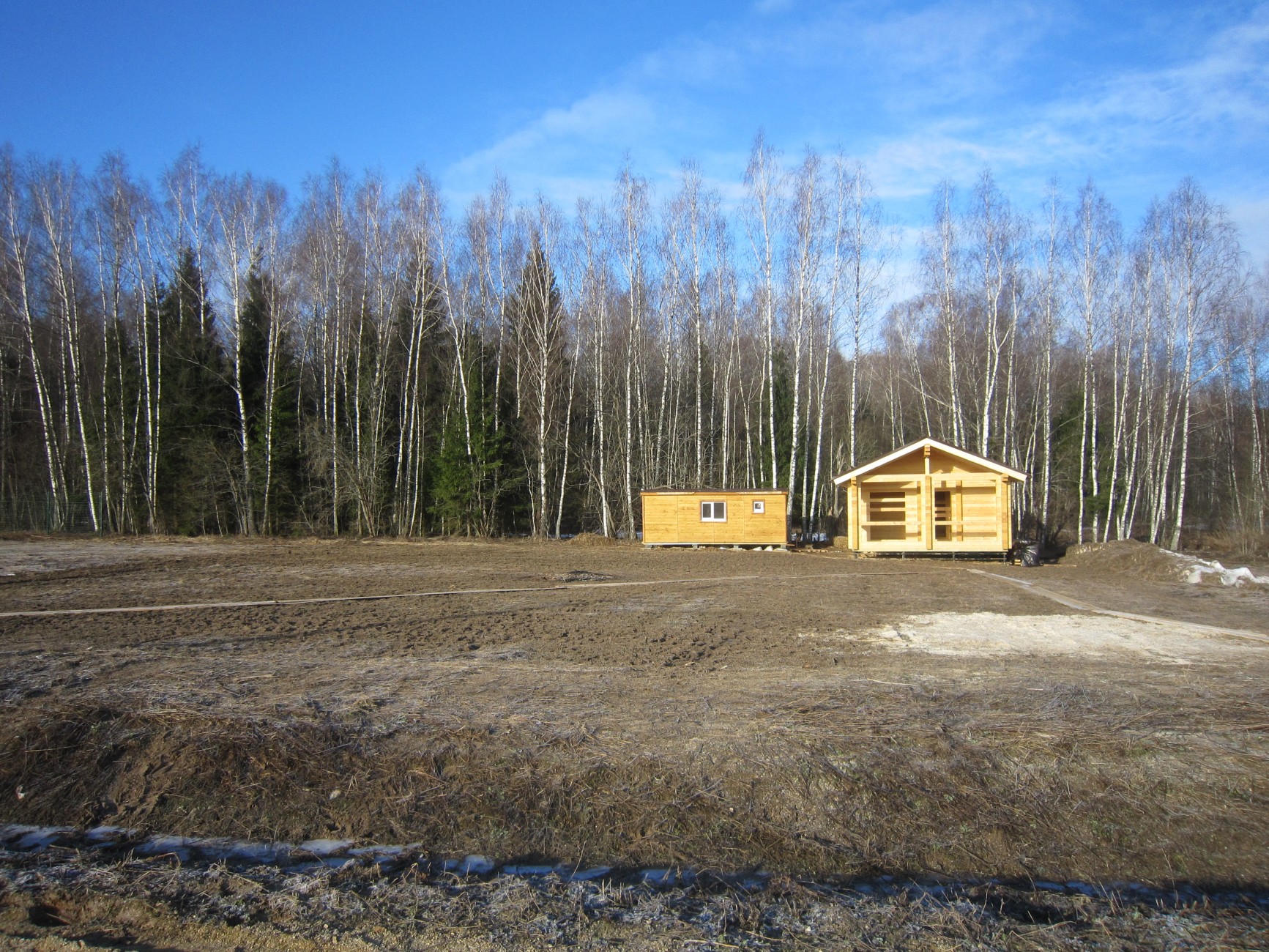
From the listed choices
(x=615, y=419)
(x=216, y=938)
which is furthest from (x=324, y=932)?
(x=615, y=419)

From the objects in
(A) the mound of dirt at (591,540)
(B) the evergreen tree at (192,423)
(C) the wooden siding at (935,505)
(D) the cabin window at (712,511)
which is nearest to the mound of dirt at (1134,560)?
(C) the wooden siding at (935,505)

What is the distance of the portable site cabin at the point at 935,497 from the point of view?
2316cm

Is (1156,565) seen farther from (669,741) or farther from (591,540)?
(669,741)

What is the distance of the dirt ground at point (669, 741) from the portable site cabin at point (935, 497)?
13.2 meters

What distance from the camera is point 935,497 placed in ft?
82.0

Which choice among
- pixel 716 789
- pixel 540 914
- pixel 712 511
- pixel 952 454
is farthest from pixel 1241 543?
pixel 540 914

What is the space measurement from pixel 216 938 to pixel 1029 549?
23.9 meters

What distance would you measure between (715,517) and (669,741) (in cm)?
2166

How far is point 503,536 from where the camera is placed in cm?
3098

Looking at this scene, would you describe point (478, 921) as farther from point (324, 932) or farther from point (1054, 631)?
point (1054, 631)

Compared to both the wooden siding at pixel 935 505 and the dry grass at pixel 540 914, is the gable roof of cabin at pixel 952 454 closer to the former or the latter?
the wooden siding at pixel 935 505

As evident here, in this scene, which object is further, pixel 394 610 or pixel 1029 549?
pixel 1029 549

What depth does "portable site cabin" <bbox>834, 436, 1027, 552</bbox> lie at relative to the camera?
23156 mm

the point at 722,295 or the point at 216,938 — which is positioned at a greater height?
the point at 722,295
